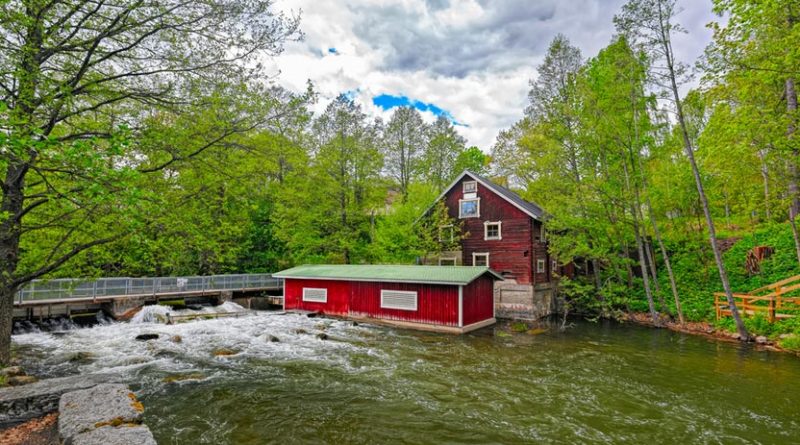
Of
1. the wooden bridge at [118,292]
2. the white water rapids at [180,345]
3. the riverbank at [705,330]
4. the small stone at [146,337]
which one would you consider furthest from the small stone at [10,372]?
the riverbank at [705,330]

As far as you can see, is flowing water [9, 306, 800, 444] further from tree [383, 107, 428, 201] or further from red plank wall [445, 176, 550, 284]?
tree [383, 107, 428, 201]

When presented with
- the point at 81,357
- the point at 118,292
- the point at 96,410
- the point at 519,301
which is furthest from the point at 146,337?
the point at 519,301

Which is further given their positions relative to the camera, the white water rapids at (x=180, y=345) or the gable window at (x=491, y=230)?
the gable window at (x=491, y=230)

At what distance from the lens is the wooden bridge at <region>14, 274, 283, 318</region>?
17.2 m

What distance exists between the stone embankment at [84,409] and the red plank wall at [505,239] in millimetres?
20726

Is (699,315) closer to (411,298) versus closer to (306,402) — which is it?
(411,298)

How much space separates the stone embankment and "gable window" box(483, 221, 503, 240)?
834 inches

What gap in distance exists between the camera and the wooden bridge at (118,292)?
1723cm

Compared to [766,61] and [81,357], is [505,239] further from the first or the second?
[81,357]

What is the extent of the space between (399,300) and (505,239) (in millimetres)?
8998

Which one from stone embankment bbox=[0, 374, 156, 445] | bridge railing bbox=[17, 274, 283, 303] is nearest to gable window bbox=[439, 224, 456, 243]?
bridge railing bbox=[17, 274, 283, 303]

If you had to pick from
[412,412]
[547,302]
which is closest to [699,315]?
[547,302]

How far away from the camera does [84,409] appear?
703 centimetres

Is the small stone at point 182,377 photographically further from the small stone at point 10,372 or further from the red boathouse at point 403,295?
the red boathouse at point 403,295
